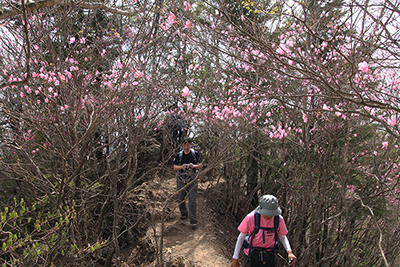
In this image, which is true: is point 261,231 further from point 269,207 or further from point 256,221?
point 269,207

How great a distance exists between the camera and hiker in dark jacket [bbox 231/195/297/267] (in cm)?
321

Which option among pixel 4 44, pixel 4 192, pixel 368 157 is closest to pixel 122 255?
pixel 4 192

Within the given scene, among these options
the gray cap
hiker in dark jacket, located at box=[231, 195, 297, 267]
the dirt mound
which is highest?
the gray cap

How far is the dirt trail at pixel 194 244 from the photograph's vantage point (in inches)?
214

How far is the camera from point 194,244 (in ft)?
19.4

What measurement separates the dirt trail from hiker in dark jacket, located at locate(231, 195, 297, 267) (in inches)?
87.9

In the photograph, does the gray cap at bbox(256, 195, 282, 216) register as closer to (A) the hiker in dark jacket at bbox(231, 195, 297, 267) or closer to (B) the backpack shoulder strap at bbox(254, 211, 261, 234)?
(A) the hiker in dark jacket at bbox(231, 195, 297, 267)

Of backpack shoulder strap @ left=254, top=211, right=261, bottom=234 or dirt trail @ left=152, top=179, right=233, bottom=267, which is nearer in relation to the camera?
backpack shoulder strap @ left=254, top=211, right=261, bottom=234

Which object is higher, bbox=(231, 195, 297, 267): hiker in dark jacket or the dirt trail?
bbox=(231, 195, 297, 267): hiker in dark jacket

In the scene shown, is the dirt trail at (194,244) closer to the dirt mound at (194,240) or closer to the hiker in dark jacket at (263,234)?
the dirt mound at (194,240)

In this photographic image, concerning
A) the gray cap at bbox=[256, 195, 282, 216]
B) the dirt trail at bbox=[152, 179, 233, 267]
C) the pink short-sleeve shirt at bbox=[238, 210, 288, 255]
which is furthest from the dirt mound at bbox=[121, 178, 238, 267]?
the gray cap at bbox=[256, 195, 282, 216]

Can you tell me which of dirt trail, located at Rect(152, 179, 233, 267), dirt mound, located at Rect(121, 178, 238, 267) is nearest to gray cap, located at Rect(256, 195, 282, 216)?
dirt mound, located at Rect(121, 178, 238, 267)

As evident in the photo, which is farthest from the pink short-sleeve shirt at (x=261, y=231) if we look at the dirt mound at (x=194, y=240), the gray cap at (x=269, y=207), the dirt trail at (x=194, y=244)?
the dirt trail at (x=194, y=244)

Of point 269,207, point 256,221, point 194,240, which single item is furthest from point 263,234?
point 194,240
